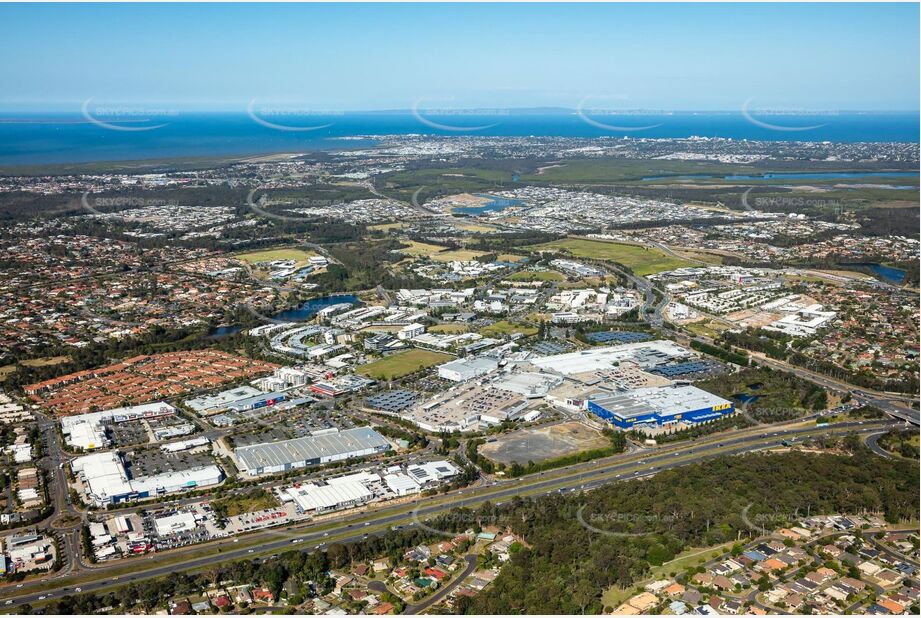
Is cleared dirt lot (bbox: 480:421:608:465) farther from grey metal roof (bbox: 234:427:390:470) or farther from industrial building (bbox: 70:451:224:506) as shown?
industrial building (bbox: 70:451:224:506)

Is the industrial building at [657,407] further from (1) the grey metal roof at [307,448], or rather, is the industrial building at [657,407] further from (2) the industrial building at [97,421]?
(2) the industrial building at [97,421]

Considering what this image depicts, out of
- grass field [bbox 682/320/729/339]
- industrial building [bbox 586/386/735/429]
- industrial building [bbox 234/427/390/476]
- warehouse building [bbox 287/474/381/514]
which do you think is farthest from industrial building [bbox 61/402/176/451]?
grass field [bbox 682/320/729/339]

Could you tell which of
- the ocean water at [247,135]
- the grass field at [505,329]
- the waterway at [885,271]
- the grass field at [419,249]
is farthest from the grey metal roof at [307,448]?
the ocean water at [247,135]

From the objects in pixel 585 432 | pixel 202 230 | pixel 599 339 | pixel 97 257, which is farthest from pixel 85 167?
pixel 585 432

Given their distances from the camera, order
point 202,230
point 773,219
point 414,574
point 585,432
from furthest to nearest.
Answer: point 773,219 < point 202,230 < point 585,432 < point 414,574

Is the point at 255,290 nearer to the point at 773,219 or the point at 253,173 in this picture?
the point at 773,219
